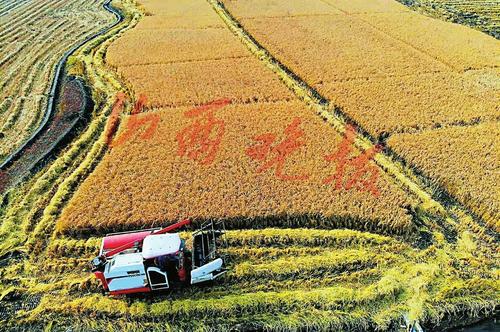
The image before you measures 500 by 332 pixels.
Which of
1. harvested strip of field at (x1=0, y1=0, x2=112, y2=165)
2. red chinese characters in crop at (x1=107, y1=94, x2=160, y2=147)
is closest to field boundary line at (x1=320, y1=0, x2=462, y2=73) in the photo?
red chinese characters in crop at (x1=107, y1=94, x2=160, y2=147)

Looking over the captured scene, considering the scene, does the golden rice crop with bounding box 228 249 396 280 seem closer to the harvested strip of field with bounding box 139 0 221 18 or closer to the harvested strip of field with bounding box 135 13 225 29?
the harvested strip of field with bounding box 135 13 225 29

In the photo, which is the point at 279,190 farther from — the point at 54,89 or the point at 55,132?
the point at 54,89

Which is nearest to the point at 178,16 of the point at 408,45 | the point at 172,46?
the point at 172,46

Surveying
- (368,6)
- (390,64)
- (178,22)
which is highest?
(368,6)

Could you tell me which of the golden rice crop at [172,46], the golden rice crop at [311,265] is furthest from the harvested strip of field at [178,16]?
the golden rice crop at [311,265]

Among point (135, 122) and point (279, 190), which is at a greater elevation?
point (135, 122)

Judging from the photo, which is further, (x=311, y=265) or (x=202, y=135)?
(x=202, y=135)

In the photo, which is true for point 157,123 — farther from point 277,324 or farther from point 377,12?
point 377,12
